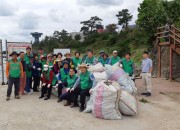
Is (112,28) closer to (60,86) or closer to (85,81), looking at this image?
(60,86)

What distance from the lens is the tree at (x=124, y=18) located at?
46500 mm

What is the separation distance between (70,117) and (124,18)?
135ft

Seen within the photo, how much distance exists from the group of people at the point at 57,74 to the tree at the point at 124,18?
37.5 metres

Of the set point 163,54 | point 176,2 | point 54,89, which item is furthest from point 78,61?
point 176,2

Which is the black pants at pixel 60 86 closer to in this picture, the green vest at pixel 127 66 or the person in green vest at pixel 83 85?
the person in green vest at pixel 83 85

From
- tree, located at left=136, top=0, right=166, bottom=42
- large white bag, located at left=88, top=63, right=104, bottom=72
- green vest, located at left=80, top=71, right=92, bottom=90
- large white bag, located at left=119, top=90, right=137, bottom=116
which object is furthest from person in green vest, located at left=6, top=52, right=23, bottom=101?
tree, located at left=136, top=0, right=166, bottom=42

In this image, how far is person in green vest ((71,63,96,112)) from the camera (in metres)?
7.45

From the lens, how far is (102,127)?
6.13 metres

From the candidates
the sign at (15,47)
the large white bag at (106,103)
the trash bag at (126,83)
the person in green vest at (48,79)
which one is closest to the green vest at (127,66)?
the trash bag at (126,83)

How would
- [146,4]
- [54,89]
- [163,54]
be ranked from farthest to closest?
[146,4]
[163,54]
[54,89]

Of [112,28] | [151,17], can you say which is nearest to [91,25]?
[112,28]

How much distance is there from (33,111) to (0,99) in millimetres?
2145

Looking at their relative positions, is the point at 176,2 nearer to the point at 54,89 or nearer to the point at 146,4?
the point at 146,4

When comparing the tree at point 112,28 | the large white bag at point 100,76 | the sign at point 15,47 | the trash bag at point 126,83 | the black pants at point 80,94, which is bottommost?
the black pants at point 80,94
